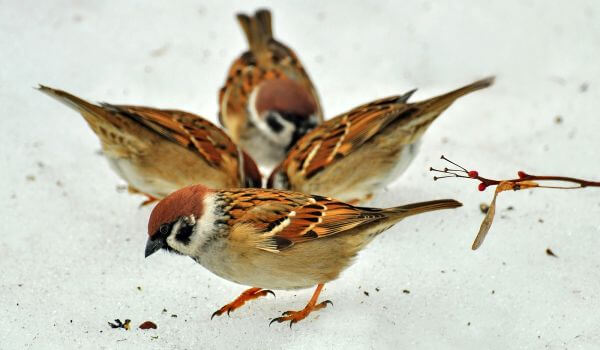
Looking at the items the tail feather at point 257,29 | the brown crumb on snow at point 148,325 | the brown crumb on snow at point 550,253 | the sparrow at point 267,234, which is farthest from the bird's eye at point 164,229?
the tail feather at point 257,29

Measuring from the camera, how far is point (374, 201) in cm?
471

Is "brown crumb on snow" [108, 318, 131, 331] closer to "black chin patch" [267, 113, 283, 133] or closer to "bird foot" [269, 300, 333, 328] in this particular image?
"bird foot" [269, 300, 333, 328]

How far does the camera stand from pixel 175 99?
18.2ft

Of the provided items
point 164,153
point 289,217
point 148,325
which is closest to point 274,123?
point 164,153

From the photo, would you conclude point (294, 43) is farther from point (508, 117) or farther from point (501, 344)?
point (501, 344)

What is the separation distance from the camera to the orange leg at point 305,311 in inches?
139

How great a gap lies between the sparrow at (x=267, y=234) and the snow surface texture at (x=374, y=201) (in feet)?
0.83

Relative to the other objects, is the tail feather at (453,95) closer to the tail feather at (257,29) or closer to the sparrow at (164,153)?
the sparrow at (164,153)

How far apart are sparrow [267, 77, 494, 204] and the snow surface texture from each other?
1.17ft

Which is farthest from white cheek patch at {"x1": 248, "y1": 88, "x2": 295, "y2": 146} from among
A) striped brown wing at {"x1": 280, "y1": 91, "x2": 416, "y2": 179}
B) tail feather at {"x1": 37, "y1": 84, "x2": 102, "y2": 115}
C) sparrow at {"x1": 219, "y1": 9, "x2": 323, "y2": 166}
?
tail feather at {"x1": 37, "y1": 84, "x2": 102, "y2": 115}

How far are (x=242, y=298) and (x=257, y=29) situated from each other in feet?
8.30

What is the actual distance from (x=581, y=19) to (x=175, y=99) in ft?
10.0

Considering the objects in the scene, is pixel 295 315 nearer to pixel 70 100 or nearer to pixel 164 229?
pixel 164 229

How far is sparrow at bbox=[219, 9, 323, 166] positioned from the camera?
16.0ft
